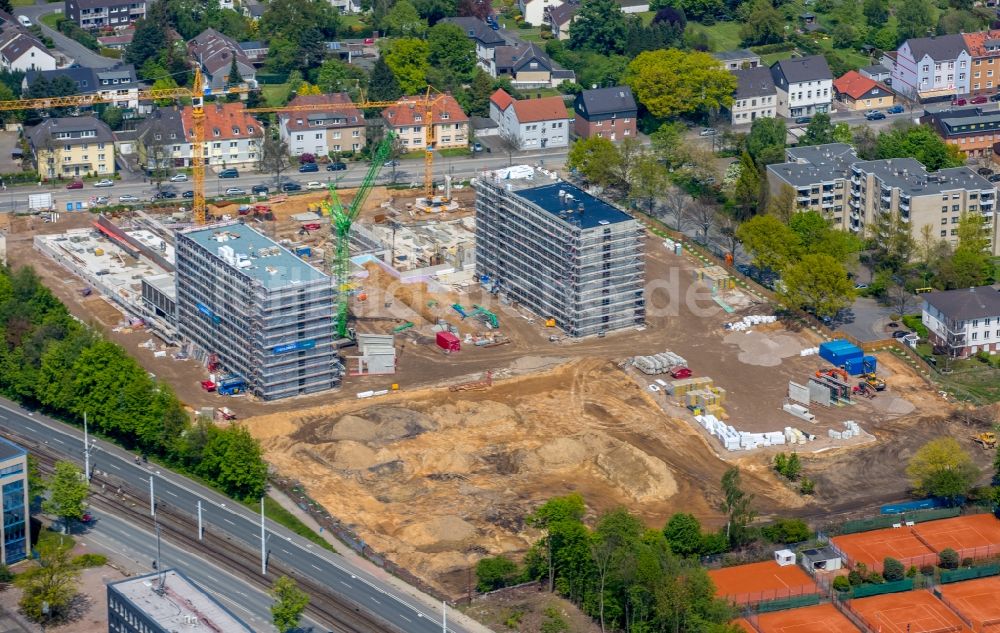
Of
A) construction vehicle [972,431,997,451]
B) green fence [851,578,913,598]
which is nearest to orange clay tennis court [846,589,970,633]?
green fence [851,578,913,598]

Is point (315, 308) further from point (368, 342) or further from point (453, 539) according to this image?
point (453, 539)

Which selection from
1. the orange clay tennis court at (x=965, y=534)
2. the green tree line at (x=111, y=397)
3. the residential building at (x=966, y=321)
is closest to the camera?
the orange clay tennis court at (x=965, y=534)

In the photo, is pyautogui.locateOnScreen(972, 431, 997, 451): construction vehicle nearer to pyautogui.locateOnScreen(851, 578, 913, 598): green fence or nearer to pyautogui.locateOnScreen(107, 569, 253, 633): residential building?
pyautogui.locateOnScreen(851, 578, 913, 598): green fence

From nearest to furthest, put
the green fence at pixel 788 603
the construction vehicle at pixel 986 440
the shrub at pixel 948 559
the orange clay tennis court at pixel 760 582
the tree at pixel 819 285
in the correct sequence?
the green fence at pixel 788 603 → the orange clay tennis court at pixel 760 582 → the shrub at pixel 948 559 → the construction vehicle at pixel 986 440 → the tree at pixel 819 285

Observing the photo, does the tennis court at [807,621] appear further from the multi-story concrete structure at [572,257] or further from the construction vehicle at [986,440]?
the multi-story concrete structure at [572,257]

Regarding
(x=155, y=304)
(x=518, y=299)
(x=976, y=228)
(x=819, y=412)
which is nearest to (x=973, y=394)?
(x=819, y=412)

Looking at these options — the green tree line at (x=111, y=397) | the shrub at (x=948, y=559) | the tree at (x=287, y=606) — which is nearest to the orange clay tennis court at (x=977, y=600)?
the shrub at (x=948, y=559)
